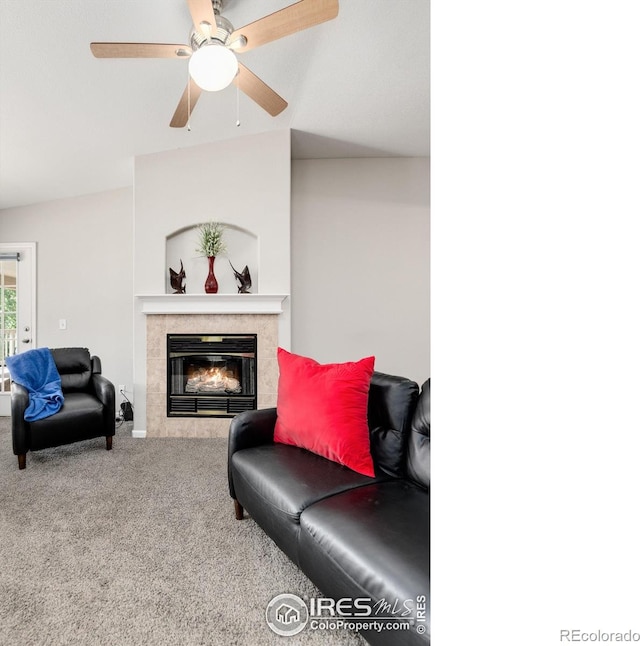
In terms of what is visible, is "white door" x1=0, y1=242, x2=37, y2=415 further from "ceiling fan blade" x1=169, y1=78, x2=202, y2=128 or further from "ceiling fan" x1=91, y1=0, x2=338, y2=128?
"ceiling fan" x1=91, y1=0, x2=338, y2=128

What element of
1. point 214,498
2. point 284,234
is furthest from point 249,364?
point 214,498

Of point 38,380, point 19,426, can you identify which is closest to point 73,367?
point 38,380

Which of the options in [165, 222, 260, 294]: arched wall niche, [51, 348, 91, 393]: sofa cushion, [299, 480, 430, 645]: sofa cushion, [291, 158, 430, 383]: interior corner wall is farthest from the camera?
[291, 158, 430, 383]: interior corner wall

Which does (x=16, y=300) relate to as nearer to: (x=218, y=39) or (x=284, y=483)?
(x=218, y=39)

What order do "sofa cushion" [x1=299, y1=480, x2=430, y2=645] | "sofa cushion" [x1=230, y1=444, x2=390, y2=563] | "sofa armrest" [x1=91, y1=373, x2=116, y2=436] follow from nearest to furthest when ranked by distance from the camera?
"sofa cushion" [x1=299, y1=480, x2=430, y2=645], "sofa cushion" [x1=230, y1=444, x2=390, y2=563], "sofa armrest" [x1=91, y1=373, x2=116, y2=436]

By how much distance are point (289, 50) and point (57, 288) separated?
379 centimetres

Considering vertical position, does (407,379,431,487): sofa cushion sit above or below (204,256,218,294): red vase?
below

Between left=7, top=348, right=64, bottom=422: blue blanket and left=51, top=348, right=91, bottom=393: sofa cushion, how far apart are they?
14cm

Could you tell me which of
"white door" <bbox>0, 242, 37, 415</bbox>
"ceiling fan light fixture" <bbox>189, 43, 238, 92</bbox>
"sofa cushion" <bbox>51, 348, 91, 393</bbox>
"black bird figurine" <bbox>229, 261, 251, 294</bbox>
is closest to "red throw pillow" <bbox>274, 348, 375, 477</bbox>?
"ceiling fan light fixture" <bbox>189, 43, 238, 92</bbox>

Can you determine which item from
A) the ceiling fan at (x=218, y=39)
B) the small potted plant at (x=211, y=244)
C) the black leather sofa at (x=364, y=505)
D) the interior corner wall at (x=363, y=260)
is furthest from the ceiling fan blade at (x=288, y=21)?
the interior corner wall at (x=363, y=260)

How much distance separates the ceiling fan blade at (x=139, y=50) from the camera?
194cm

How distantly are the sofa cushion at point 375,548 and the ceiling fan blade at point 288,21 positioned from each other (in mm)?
2070

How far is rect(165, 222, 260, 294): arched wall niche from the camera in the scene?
13.3 ft
